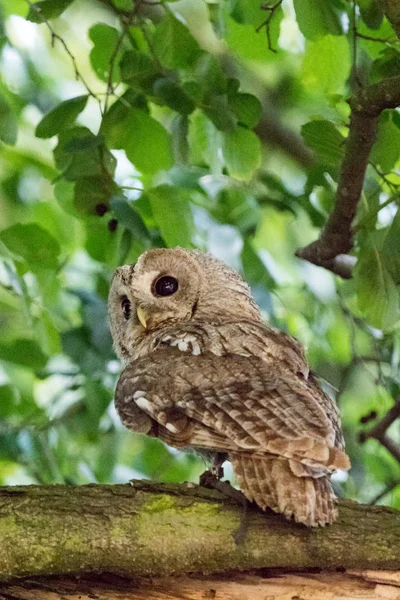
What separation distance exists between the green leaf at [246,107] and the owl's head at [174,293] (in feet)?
1.28

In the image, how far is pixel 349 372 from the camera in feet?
10.1

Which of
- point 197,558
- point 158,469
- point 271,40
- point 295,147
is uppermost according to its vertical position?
point 295,147

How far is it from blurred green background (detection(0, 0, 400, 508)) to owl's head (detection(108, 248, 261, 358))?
0.23 ft

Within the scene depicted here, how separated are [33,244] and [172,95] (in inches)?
22.3

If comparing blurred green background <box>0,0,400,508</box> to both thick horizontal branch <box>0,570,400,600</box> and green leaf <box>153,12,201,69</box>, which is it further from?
thick horizontal branch <box>0,570,400,600</box>

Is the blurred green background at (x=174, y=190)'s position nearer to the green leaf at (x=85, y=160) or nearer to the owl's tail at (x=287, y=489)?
the green leaf at (x=85, y=160)

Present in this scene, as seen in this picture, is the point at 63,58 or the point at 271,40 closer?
the point at 271,40

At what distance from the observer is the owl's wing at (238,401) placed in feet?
4.85

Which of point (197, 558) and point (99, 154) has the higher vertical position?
point (99, 154)

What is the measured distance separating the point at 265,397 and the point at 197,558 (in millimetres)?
322

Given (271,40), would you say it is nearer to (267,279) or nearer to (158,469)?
(267,279)

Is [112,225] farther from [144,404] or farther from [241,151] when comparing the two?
[144,404]

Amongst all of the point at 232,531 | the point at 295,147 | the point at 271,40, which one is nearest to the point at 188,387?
the point at 232,531

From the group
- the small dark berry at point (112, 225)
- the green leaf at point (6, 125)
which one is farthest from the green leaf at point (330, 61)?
the green leaf at point (6, 125)
